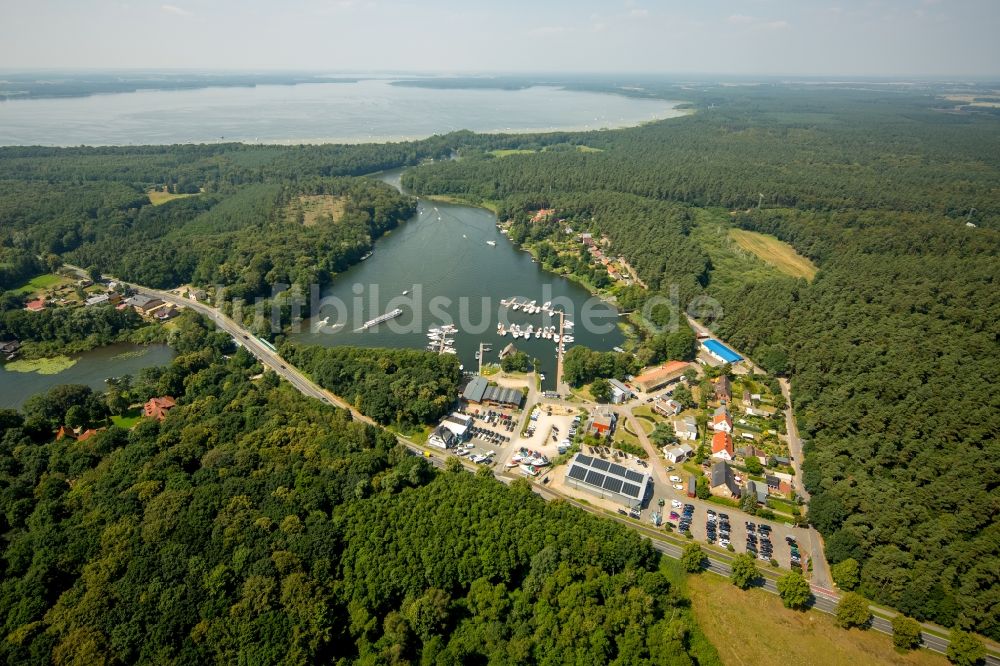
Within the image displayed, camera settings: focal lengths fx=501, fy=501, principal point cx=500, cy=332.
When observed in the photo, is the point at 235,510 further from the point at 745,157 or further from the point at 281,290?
the point at 745,157

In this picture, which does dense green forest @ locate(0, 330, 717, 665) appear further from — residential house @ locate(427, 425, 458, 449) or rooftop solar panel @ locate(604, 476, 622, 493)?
residential house @ locate(427, 425, 458, 449)

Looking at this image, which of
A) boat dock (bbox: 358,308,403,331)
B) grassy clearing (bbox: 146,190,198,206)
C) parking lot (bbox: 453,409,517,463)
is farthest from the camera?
grassy clearing (bbox: 146,190,198,206)

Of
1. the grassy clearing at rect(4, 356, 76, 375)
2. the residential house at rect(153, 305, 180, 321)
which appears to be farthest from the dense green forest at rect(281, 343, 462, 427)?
the grassy clearing at rect(4, 356, 76, 375)

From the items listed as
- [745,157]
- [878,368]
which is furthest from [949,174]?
[878,368]

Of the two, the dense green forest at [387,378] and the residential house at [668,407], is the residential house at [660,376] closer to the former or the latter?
the residential house at [668,407]

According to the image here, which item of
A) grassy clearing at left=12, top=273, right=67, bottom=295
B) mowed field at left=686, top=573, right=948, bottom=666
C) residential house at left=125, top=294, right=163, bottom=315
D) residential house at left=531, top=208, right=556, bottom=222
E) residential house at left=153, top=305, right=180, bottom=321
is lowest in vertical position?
mowed field at left=686, top=573, right=948, bottom=666

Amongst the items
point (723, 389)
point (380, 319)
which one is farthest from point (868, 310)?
point (380, 319)
